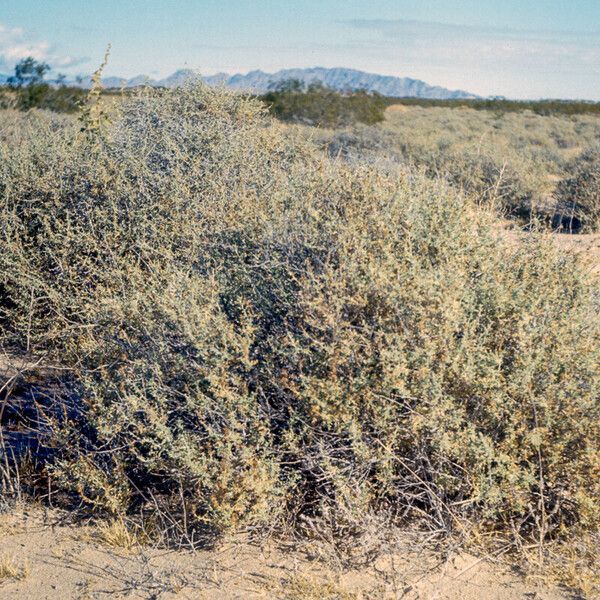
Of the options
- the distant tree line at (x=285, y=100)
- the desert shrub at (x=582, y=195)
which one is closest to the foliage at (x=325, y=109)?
the distant tree line at (x=285, y=100)

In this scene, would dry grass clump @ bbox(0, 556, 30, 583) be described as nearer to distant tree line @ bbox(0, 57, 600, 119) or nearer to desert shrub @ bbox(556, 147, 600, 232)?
desert shrub @ bbox(556, 147, 600, 232)

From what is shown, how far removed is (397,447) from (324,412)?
0.40m

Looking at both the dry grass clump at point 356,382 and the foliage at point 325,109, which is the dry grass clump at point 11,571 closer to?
the dry grass clump at point 356,382

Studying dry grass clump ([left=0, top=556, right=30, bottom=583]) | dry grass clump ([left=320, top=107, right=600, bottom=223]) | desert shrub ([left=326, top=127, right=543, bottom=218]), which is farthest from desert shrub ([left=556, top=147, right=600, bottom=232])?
dry grass clump ([left=0, top=556, right=30, bottom=583])

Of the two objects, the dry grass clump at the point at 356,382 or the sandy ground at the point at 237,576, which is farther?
the dry grass clump at the point at 356,382

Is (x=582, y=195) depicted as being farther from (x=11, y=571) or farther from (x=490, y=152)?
(x=11, y=571)

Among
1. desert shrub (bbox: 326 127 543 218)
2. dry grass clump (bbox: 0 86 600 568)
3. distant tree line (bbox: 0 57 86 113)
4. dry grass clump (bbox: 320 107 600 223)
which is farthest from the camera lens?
distant tree line (bbox: 0 57 86 113)

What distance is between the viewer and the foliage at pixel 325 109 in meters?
27.2

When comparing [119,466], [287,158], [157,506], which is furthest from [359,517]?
[287,158]

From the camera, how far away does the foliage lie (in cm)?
2722

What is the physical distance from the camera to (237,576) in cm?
342

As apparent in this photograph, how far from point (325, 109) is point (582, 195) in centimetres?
1617

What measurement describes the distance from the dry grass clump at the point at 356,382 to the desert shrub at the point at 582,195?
8.00 meters

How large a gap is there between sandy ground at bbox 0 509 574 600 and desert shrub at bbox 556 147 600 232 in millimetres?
8812
